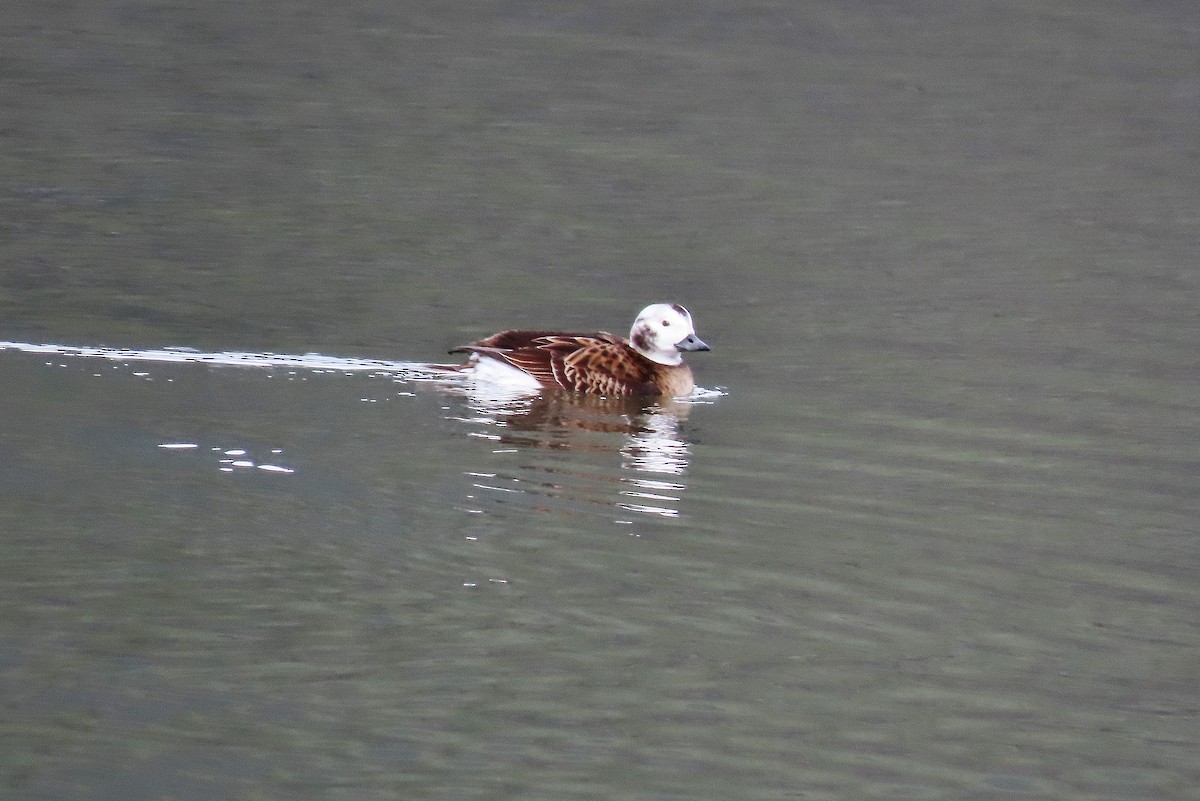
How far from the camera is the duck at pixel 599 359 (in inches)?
387

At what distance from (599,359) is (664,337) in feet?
1.58

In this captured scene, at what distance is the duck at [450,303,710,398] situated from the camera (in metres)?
9.82

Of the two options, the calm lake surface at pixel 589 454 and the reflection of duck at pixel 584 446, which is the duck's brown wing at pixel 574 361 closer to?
the reflection of duck at pixel 584 446

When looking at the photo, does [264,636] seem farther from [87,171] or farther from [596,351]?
[87,171]

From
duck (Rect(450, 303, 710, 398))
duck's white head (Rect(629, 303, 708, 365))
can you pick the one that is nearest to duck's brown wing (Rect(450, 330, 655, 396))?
duck (Rect(450, 303, 710, 398))

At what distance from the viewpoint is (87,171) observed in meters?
17.4

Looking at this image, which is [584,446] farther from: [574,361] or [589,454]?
[574,361]

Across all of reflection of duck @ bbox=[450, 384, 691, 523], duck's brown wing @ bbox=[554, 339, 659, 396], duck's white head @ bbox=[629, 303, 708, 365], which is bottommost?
reflection of duck @ bbox=[450, 384, 691, 523]

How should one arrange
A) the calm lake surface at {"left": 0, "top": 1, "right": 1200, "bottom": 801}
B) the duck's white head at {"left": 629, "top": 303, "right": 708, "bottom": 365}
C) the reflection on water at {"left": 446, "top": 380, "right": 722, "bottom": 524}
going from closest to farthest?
the calm lake surface at {"left": 0, "top": 1, "right": 1200, "bottom": 801} → the reflection on water at {"left": 446, "top": 380, "right": 722, "bottom": 524} → the duck's white head at {"left": 629, "top": 303, "right": 708, "bottom": 365}

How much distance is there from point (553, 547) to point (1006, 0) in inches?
887

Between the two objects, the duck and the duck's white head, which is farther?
the duck's white head

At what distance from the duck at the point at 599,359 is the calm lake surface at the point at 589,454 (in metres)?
0.25

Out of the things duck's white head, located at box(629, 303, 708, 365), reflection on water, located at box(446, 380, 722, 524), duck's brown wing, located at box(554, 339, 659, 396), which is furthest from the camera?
duck's white head, located at box(629, 303, 708, 365)

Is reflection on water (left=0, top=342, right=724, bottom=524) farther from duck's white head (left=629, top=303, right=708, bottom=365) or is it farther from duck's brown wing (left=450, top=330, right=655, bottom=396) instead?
duck's white head (left=629, top=303, right=708, bottom=365)
